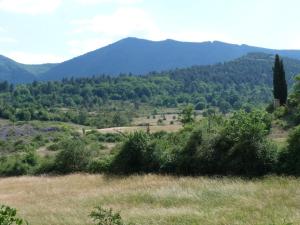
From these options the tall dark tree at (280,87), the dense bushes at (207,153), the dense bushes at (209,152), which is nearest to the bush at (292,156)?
the dense bushes at (207,153)

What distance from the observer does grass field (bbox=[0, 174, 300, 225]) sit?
52.2ft

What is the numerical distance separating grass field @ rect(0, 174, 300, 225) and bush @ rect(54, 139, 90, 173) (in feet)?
24.7

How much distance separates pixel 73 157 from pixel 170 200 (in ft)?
63.9

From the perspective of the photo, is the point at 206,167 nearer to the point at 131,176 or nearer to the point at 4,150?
the point at 131,176

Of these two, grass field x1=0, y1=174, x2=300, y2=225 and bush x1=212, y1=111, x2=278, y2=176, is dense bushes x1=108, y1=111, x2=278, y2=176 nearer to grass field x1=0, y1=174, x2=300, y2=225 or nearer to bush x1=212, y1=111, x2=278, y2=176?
bush x1=212, y1=111, x2=278, y2=176

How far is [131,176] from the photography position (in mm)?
30609

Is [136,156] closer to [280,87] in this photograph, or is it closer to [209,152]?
[209,152]

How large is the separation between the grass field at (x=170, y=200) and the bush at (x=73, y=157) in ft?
24.7

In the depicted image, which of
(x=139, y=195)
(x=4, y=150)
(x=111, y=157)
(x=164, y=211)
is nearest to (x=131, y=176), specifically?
(x=111, y=157)

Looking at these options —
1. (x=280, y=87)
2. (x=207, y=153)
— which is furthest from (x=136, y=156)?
(x=280, y=87)

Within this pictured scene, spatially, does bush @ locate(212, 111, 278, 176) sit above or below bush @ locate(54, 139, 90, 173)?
above

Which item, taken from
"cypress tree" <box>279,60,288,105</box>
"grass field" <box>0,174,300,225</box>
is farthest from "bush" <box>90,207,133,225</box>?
"cypress tree" <box>279,60,288,105</box>

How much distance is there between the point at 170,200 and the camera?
20578mm

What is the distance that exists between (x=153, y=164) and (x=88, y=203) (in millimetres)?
10209
